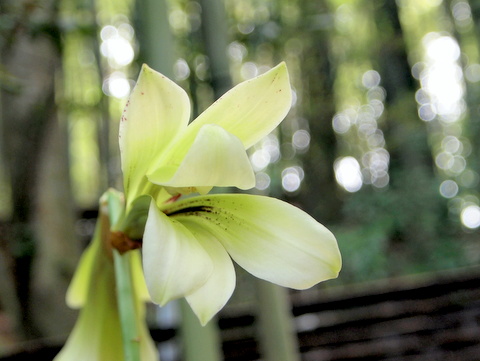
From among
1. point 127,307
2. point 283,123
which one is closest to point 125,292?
point 127,307

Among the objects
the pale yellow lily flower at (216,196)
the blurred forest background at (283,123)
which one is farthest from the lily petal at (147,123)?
the blurred forest background at (283,123)

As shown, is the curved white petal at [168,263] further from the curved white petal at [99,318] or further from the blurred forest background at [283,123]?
the blurred forest background at [283,123]

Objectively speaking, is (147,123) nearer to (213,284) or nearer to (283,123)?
(213,284)

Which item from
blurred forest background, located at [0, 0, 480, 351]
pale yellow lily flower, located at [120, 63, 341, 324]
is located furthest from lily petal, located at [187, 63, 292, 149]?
blurred forest background, located at [0, 0, 480, 351]

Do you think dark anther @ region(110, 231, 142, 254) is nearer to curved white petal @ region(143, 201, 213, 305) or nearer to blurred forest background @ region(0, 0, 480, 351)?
curved white petal @ region(143, 201, 213, 305)

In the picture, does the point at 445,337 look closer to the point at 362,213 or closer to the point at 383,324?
the point at 383,324

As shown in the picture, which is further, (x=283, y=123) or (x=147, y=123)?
(x=283, y=123)

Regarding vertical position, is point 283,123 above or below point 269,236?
above
